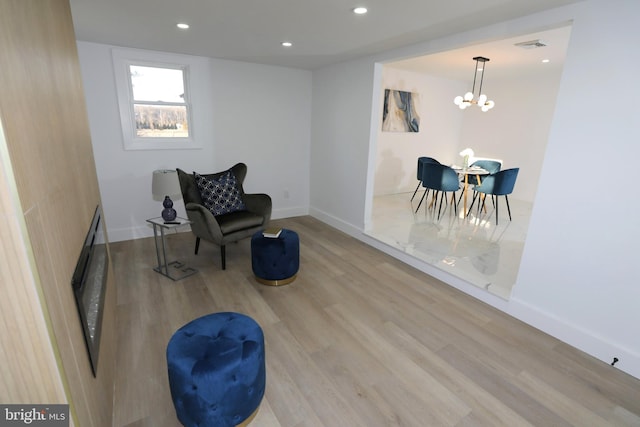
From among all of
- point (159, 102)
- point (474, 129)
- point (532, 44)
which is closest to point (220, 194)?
point (159, 102)

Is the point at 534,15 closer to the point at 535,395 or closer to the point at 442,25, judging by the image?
the point at 442,25

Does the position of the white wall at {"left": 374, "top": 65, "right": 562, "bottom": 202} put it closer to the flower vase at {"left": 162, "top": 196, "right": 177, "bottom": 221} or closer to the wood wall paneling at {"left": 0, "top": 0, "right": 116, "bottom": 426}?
the flower vase at {"left": 162, "top": 196, "right": 177, "bottom": 221}

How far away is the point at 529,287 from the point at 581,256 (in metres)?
0.46

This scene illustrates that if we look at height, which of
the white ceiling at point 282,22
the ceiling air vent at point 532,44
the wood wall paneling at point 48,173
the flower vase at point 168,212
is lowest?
the flower vase at point 168,212

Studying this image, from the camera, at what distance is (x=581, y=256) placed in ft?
7.23

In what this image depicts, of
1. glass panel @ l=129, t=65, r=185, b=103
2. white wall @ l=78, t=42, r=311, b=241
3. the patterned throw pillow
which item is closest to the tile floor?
white wall @ l=78, t=42, r=311, b=241

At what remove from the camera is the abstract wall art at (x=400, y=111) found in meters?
6.07

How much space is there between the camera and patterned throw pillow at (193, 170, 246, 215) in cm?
348

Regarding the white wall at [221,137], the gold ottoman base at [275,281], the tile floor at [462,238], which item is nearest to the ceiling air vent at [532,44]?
the tile floor at [462,238]

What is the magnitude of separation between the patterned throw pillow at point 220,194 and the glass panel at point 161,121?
98 centimetres

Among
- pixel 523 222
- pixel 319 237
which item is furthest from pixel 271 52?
pixel 523 222

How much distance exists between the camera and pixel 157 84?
3938 millimetres

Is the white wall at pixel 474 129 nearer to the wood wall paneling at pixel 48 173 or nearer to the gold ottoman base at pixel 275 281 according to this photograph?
the gold ottoman base at pixel 275 281

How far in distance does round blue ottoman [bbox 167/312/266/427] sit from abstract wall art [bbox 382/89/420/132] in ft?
17.9
